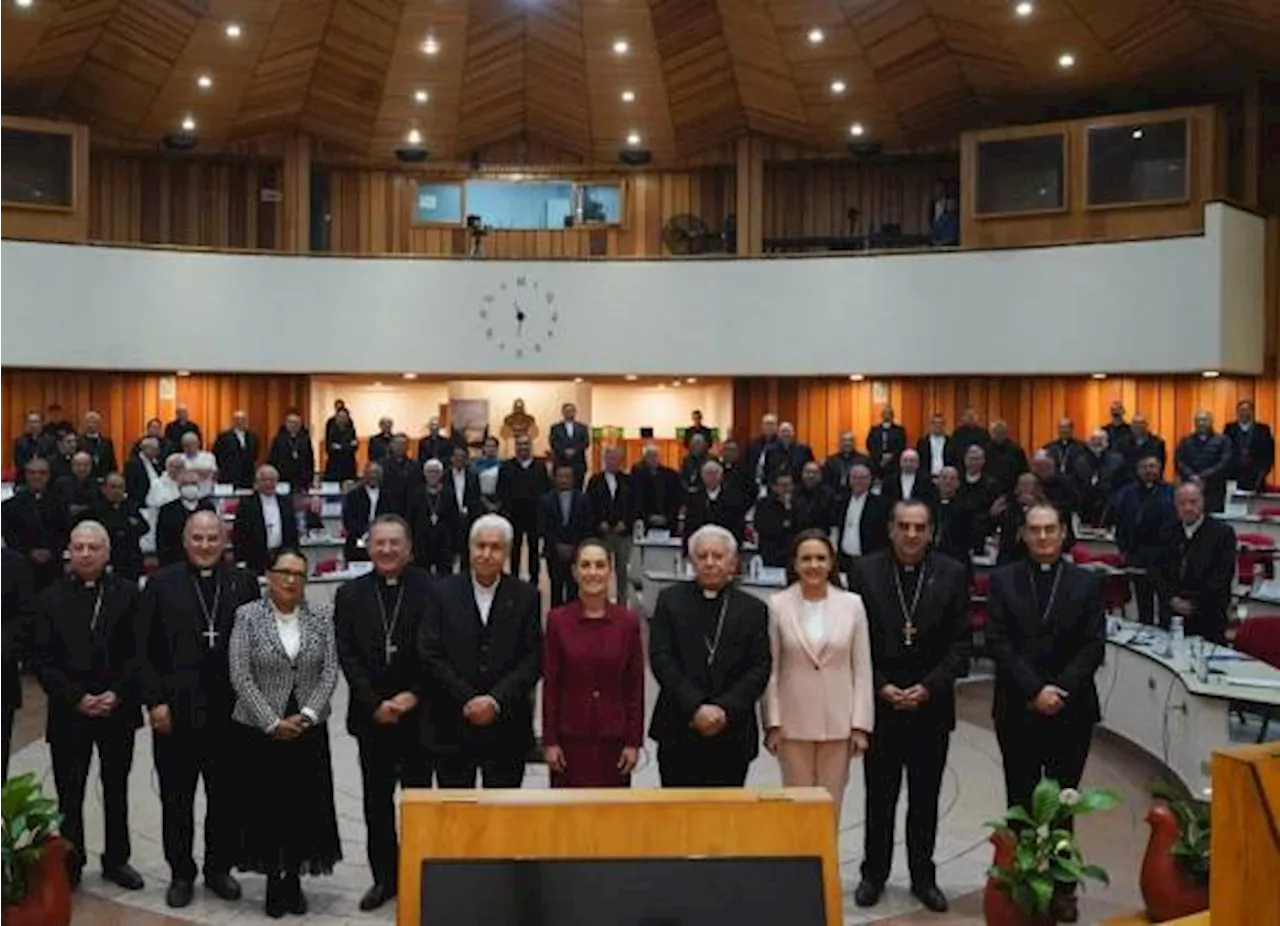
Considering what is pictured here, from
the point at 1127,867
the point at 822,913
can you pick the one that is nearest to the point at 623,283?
the point at 1127,867

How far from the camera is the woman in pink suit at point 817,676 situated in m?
5.18

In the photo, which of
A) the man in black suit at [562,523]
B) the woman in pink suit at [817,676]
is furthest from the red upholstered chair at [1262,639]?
the man in black suit at [562,523]

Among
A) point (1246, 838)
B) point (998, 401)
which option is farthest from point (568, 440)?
point (1246, 838)

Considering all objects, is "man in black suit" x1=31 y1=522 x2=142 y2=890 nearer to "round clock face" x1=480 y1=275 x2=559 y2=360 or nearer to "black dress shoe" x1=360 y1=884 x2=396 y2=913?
"black dress shoe" x1=360 y1=884 x2=396 y2=913

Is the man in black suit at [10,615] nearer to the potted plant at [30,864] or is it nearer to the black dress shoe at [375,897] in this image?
the potted plant at [30,864]

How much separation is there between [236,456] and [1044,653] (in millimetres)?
11127

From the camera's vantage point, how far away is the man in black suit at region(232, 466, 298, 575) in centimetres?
996

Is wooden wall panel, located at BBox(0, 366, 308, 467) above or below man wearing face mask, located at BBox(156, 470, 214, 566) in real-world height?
above

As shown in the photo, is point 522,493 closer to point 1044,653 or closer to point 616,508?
point 616,508

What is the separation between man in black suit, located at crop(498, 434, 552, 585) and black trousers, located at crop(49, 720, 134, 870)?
667 cm

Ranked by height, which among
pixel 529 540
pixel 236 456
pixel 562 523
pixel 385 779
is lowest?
pixel 385 779

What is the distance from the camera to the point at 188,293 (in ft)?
56.4

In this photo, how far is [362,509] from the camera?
11125 mm

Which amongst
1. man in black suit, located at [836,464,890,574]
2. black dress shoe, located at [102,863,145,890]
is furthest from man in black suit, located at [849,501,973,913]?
man in black suit, located at [836,464,890,574]
